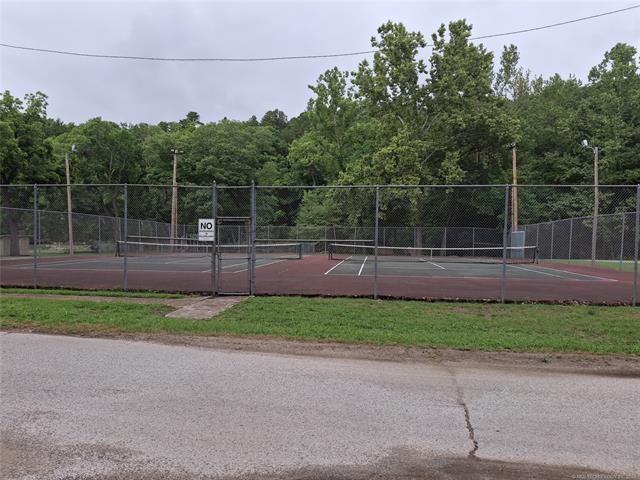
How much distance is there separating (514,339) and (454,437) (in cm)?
379

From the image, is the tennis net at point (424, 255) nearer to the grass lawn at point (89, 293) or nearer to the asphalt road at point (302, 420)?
the grass lawn at point (89, 293)

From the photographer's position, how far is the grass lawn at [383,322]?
7.18m

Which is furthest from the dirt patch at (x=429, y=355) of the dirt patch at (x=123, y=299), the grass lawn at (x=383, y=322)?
the dirt patch at (x=123, y=299)

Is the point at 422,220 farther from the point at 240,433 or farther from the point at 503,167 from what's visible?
the point at 503,167

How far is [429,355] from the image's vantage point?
21.5ft

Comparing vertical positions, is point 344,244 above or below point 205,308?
above

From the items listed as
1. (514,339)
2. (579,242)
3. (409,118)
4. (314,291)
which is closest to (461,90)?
(409,118)

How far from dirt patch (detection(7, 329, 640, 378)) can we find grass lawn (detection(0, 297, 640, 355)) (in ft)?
0.78

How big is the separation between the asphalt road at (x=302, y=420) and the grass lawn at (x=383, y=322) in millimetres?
1232

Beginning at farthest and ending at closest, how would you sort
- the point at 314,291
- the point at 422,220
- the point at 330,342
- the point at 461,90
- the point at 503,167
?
the point at 503,167, the point at 461,90, the point at 422,220, the point at 314,291, the point at 330,342

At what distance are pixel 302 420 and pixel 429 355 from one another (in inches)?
113

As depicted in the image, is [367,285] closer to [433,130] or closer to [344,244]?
[344,244]

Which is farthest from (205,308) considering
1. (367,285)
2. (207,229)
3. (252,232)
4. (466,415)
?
(466,415)

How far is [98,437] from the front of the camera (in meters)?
3.85
